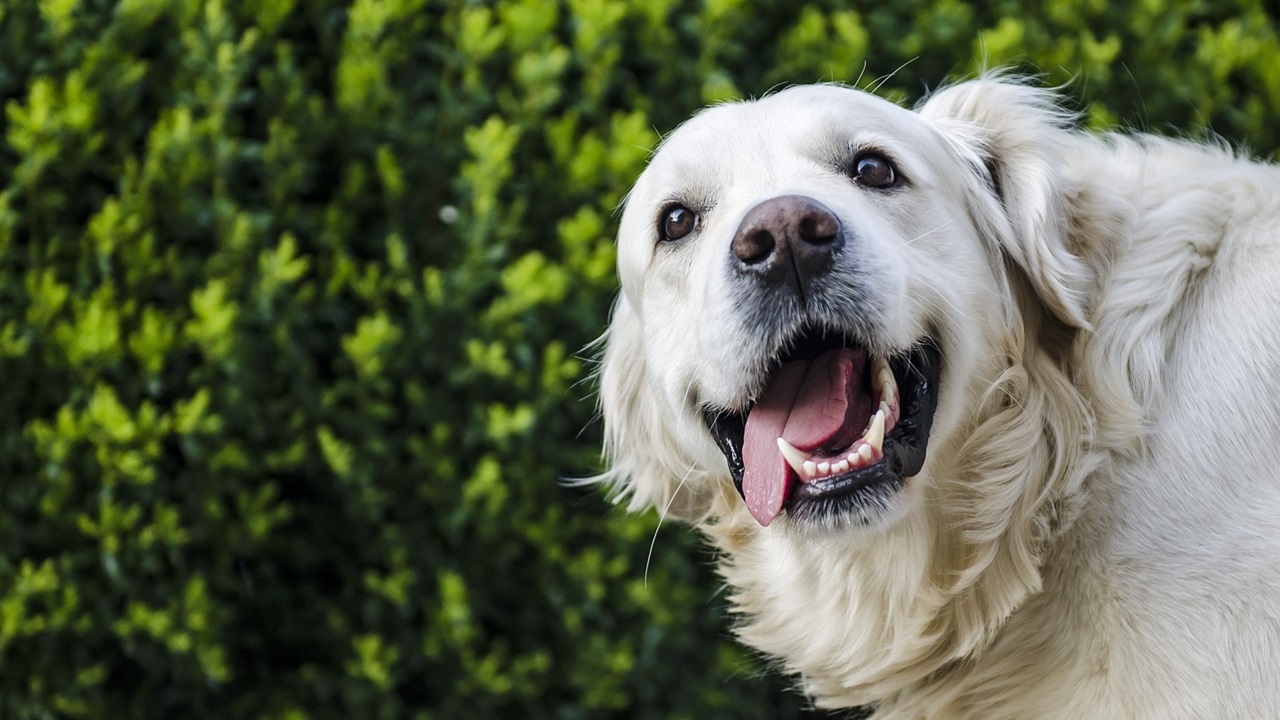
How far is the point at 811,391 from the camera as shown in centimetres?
246

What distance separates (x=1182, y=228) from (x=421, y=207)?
2295mm

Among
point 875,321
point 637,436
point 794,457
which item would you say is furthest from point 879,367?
point 637,436

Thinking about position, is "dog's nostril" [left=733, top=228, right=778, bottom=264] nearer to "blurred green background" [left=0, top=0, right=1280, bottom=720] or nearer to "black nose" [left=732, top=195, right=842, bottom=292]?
"black nose" [left=732, top=195, right=842, bottom=292]

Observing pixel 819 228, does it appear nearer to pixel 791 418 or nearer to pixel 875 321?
pixel 875 321

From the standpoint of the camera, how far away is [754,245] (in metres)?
2.29

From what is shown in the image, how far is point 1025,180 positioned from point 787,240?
64 cm

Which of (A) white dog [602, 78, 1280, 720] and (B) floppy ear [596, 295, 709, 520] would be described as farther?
(B) floppy ear [596, 295, 709, 520]

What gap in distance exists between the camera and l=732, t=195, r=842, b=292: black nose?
2.26 metres

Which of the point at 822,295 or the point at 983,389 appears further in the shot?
the point at 983,389

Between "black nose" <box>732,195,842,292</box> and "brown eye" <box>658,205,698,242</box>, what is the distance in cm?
37

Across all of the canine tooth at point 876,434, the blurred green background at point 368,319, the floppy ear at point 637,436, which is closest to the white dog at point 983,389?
the canine tooth at point 876,434

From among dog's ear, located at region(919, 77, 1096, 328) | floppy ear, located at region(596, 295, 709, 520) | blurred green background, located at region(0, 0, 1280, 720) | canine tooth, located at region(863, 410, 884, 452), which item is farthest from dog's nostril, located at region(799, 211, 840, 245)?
blurred green background, located at region(0, 0, 1280, 720)

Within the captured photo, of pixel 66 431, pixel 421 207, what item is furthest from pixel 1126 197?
pixel 66 431

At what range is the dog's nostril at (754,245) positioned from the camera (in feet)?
7.47
